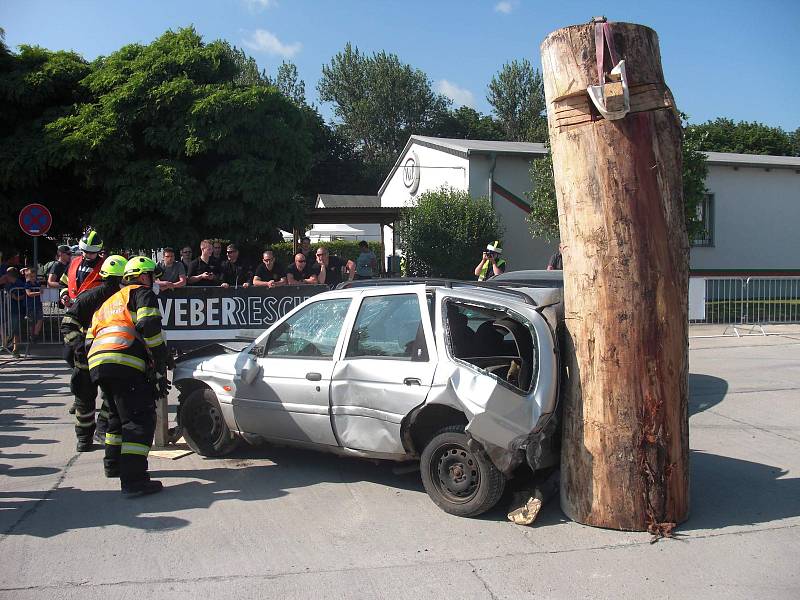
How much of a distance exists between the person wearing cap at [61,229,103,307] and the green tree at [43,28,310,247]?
890cm

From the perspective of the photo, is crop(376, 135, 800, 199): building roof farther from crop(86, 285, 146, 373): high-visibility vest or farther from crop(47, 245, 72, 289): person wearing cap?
A: crop(86, 285, 146, 373): high-visibility vest

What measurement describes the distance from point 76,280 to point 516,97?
6255cm

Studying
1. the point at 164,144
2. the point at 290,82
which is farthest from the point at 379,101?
the point at 164,144

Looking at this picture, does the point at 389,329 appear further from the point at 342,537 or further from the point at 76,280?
the point at 76,280

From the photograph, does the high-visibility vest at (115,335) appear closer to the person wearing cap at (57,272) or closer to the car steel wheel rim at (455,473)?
the car steel wheel rim at (455,473)

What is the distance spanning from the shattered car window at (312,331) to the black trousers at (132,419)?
1.08 meters

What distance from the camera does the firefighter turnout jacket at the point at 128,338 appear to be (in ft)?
19.0

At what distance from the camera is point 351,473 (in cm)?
636

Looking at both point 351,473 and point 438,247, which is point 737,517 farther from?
point 438,247

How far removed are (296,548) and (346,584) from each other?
0.64 m

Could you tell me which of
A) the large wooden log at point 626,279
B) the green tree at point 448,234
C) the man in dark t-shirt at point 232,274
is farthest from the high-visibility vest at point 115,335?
the green tree at point 448,234

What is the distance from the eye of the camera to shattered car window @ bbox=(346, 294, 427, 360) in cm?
555

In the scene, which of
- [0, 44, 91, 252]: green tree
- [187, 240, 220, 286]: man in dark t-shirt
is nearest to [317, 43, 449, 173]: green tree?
[0, 44, 91, 252]: green tree

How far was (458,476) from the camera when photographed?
5.28 metres
